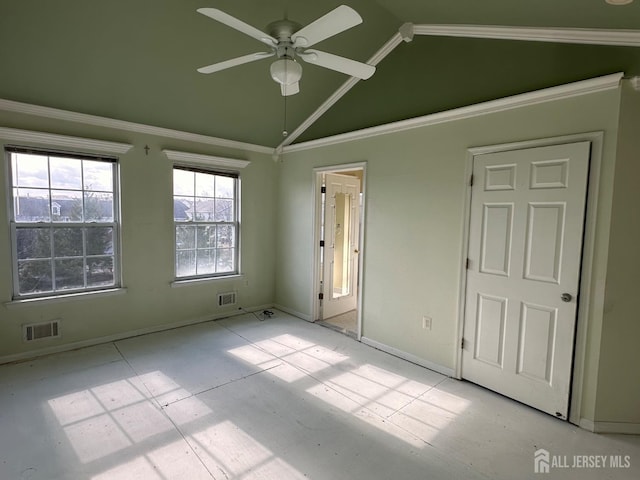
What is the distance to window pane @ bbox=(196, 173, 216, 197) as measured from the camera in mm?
4305

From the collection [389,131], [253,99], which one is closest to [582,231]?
[389,131]

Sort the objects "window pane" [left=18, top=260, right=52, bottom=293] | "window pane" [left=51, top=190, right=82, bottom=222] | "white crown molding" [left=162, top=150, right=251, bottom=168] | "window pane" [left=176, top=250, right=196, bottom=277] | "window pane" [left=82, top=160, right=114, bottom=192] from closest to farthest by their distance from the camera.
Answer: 1. "window pane" [left=18, top=260, right=52, bottom=293]
2. "window pane" [left=51, top=190, right=82, bottom=222]
3. "window pane" [left=82, top=160, right=114, bottom=192]
4. "white crown molding" [left=162, top=150, right=251, bottom=168]
5. "window pane" [left=176, top=250, right=196, bottom=277]

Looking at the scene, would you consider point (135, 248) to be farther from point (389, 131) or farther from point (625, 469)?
point (625, 469)

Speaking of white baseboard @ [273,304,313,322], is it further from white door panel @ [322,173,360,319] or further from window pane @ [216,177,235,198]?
window pane @ [216,177,235,198]

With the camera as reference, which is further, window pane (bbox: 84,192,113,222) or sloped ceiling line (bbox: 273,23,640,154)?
window pane (bbox: 84,192,113,222)

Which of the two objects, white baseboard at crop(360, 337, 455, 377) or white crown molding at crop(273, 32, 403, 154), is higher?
white crown molding at crop(273, 32, 403, 154)

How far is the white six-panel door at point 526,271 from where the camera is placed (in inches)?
94.3

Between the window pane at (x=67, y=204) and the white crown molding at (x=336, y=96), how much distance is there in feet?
8.37

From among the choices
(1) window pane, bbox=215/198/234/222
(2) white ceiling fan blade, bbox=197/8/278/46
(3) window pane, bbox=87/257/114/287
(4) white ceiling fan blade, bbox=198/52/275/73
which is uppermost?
(2) white ceiling fan blade, bbox=197/8/278/46

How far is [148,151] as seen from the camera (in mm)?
3818

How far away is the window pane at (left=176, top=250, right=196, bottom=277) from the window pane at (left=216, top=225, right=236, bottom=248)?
1.29 feet

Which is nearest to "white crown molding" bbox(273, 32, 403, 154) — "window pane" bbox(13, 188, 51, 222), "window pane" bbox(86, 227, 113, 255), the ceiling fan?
the ceiling fan

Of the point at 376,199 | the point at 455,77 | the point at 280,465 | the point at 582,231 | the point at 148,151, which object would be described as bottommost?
the point at 280,465

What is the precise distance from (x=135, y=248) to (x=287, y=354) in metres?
2.13
